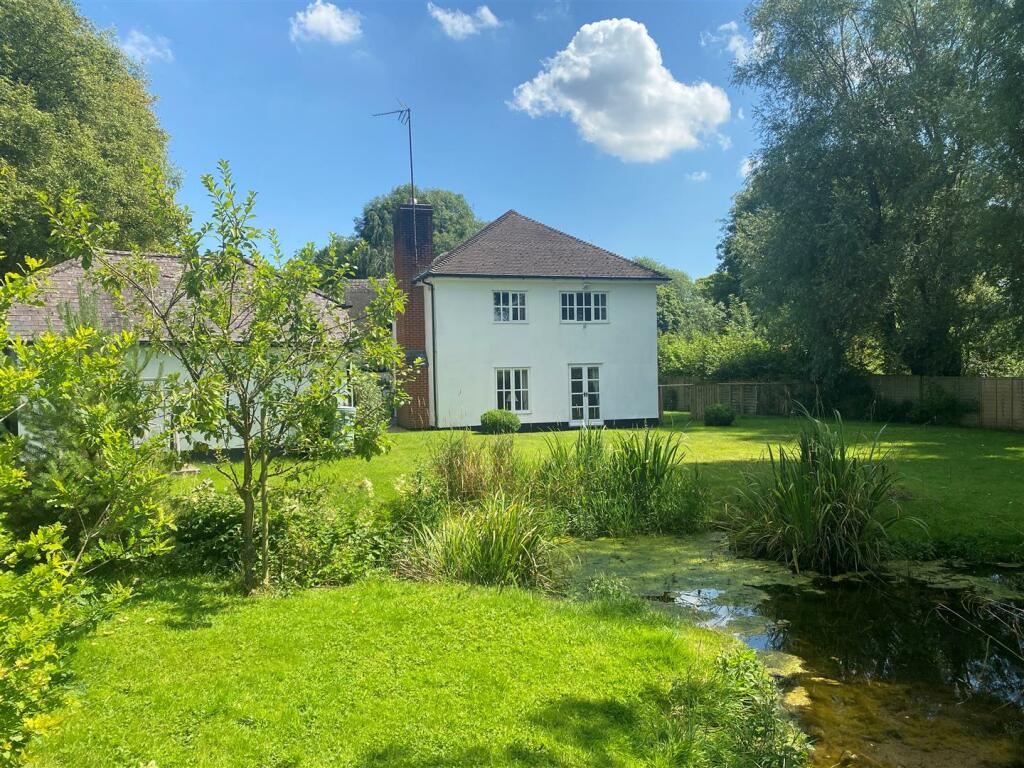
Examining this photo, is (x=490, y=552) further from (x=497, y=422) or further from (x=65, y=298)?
(x=497, y=422)

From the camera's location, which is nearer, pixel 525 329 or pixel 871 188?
pixel 871 188

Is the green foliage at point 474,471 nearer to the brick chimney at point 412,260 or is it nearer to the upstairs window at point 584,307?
the upstairs window at point 584,307

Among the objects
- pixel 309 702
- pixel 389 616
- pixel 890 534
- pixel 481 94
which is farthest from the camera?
pixel 481 94

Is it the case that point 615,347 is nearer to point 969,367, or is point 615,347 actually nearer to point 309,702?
point 969,367

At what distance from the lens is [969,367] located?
23469 mm

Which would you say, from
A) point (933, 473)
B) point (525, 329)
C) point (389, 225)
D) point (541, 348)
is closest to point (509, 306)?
point (525, 329)

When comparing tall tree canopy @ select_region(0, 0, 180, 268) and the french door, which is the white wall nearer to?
the french door

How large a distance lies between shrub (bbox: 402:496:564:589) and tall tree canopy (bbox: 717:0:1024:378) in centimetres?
1724

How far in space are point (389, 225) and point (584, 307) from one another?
1596 inches

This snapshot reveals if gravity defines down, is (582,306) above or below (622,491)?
above

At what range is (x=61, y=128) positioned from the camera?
21.2 meters

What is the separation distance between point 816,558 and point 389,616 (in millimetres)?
5179

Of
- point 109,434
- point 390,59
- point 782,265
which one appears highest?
point 390,59

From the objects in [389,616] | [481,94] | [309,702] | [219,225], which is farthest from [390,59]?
[309,702]
